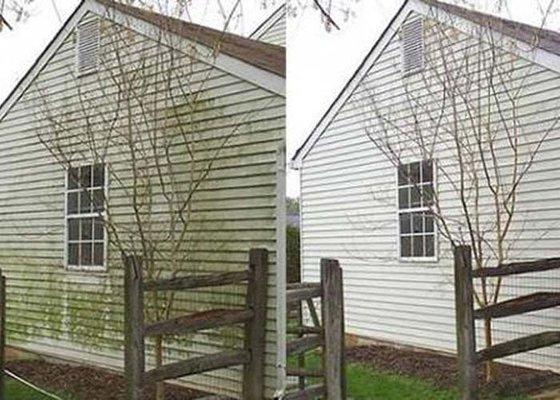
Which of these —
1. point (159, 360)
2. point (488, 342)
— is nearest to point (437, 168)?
point (488, 342)

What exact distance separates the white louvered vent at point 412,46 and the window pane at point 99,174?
0.72m

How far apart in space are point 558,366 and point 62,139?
Result: 103cm

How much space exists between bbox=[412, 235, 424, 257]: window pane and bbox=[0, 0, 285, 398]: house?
0.41m

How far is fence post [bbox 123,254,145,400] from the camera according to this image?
2.48 feet

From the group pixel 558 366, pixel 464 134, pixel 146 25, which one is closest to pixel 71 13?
pixel 146 25

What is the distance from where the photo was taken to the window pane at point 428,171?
4.01 feet

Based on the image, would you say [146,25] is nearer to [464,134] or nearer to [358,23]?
[358,23]

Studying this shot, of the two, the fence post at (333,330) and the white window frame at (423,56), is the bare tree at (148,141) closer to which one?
the fence post at (333,330)

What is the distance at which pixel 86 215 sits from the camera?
78cm

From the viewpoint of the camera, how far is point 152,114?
2.59 feet

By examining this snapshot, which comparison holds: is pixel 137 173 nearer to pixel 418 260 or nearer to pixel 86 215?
pixel 86 215

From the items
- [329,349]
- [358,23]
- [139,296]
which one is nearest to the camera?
[139,296]

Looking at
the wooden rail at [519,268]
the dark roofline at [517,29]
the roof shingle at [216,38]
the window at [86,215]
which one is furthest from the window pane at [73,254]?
the dark roofline at [517,29]

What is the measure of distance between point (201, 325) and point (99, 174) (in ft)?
0.74
